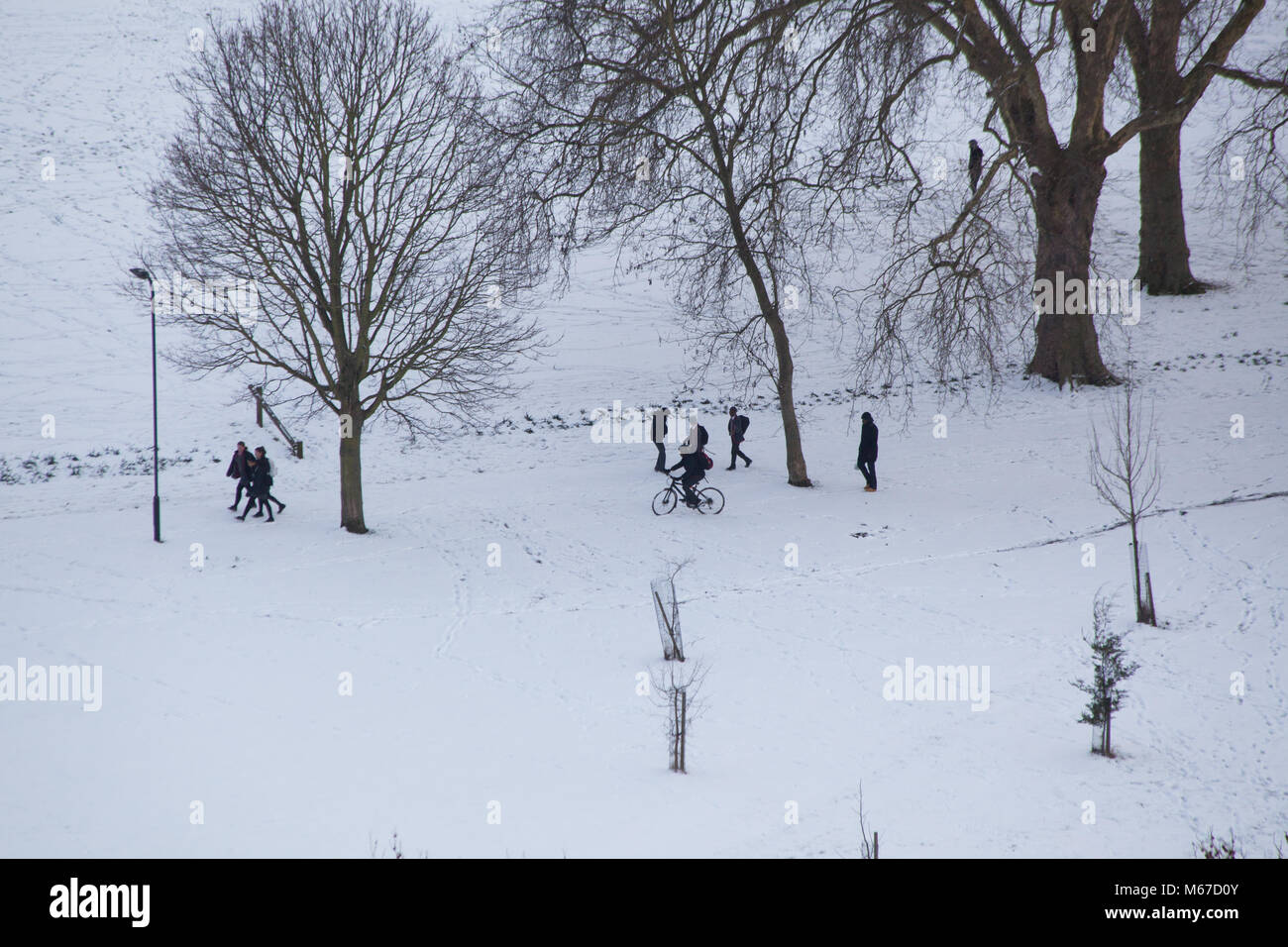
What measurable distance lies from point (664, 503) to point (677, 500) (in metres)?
0.26

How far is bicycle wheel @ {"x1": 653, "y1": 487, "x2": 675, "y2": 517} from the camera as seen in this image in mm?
18609

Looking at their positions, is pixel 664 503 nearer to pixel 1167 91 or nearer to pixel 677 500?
pixel 677 500

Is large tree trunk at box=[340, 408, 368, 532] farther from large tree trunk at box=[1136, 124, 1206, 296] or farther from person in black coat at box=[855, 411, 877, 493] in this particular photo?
large tree trunk at box=[1136, 124, 1206, 296]

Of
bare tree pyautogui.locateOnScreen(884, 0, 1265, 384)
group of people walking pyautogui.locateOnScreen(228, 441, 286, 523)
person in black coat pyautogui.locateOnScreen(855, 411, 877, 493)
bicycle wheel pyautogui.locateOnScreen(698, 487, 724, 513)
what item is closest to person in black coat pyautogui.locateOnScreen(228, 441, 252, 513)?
group of people walking pyautogui.locateOnScreen(228, 441, 286, 523)

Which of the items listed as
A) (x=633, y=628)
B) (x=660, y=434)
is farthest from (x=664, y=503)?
(x=633, y=628)

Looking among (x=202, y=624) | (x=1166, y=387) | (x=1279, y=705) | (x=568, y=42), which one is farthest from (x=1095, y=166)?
(x=202, y=624)

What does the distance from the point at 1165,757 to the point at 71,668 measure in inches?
473

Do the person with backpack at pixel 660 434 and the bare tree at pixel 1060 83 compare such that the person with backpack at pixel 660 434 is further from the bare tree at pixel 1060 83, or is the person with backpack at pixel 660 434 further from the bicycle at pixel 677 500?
the bare tree at pixel 1060 83

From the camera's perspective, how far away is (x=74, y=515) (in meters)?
19.4

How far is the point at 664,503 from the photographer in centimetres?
1877

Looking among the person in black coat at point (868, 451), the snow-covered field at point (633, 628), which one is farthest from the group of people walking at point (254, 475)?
the person in black coat at point (868, 451)

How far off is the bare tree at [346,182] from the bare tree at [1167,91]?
12.5m

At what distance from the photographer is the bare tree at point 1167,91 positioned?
63.6 feet
